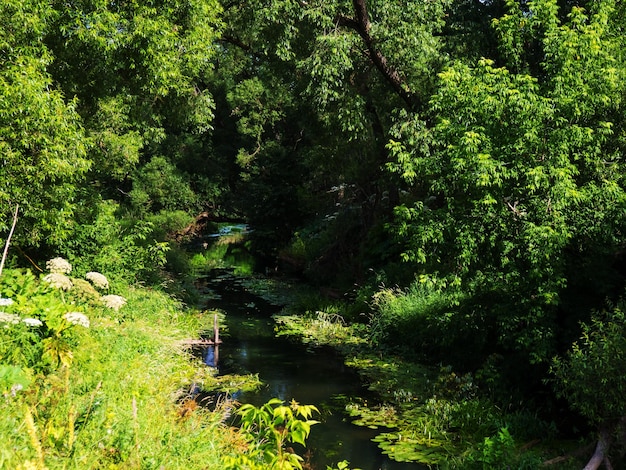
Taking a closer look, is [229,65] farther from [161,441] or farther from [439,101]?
[161,441]

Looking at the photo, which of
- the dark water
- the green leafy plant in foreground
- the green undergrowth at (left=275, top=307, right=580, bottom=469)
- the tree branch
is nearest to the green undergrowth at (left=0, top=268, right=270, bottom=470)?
the green leafy plant in foreground

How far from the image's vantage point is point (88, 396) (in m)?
5.49

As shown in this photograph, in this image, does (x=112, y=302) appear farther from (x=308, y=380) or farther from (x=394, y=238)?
(x=394, y=238)

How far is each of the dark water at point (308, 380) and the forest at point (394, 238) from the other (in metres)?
0.51

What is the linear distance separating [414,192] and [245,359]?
27.3ft

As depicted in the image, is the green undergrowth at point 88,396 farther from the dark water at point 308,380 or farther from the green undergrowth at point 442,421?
the green undergrowth at point 442,421

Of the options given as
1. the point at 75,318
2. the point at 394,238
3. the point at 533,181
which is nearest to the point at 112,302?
the point at 75,318

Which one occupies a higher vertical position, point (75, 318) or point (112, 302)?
point (75, 318)

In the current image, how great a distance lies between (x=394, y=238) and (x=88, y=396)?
7803mm

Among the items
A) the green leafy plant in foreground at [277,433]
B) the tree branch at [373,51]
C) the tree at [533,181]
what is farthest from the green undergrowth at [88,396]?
the tree branch at [373,51]

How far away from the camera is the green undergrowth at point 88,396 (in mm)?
4117

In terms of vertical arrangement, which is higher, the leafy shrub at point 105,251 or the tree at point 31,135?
the tree at point 31,135

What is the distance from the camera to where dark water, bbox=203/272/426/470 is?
8.32 metres

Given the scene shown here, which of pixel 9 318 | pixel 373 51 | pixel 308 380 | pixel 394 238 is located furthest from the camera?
pixel 373 51
